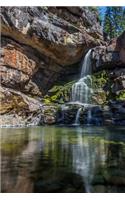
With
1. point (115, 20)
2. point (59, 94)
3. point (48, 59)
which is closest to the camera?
point (59, 94)

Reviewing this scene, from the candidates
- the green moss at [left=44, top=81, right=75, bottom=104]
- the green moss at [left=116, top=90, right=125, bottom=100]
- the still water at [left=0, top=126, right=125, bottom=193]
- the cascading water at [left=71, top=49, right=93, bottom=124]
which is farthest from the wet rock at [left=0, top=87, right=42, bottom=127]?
the still water at [left=0, top=126, right=125, bottom=193]

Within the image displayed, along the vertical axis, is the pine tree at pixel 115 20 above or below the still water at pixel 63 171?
above

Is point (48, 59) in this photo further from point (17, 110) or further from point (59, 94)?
point (17, 110)

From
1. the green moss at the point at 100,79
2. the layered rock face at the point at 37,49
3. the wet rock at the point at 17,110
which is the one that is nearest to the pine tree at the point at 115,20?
Result: the layered rock face at the point at 37,49

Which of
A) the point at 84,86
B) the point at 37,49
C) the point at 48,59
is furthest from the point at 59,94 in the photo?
the point at 37,49

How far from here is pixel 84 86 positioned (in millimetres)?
31406

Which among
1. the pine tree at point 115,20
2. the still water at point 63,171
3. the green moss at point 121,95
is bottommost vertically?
the still water at point 63,171

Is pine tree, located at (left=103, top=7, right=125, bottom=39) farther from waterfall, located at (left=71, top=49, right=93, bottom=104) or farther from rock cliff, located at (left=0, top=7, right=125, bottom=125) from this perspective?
waterfall, located at (left=71, top=49, right=93, bottom=104)

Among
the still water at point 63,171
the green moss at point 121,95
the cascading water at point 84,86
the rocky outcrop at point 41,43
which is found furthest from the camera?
the cascading water at point 84,86

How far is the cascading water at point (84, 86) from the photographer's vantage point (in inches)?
1204

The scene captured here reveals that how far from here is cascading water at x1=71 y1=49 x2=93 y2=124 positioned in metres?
30.6

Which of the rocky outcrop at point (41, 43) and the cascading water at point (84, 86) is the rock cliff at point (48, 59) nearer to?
the rocky outcrop at point (41, 43)

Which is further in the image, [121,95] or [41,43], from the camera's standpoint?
[41,43]
